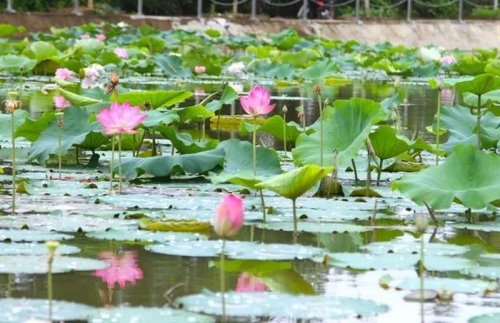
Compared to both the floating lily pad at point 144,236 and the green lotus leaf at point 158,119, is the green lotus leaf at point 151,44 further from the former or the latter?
the floating lily pad at point 144,236

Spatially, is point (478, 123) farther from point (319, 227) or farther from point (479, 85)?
point (319, 227)

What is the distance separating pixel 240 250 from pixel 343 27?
2170 centimetres

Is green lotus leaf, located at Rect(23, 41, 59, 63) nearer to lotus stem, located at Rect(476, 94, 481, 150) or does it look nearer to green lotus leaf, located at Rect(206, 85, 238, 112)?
green lotus leaf, located at Rect(206, 85, 238, 112)

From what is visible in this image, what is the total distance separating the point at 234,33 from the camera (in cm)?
2125

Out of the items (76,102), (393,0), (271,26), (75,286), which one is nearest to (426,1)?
(393,0)

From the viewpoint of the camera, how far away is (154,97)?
154 inches

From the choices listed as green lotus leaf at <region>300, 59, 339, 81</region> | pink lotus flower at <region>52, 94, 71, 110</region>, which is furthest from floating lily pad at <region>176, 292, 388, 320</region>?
green lotus leaf at <region>300, 59, 339, 81</region>

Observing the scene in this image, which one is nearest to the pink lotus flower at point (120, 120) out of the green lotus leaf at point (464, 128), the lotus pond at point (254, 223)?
the lotus pond at point (254, 223)

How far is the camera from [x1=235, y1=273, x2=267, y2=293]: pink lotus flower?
2.07 metres

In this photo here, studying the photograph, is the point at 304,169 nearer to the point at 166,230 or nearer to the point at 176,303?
the point at 166,230

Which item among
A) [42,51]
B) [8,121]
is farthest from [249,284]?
[42,51]

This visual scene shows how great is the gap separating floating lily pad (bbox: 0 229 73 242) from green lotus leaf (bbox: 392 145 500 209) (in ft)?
2.38

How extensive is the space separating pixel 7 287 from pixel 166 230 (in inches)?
25.5

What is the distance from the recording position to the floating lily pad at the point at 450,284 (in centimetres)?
209
